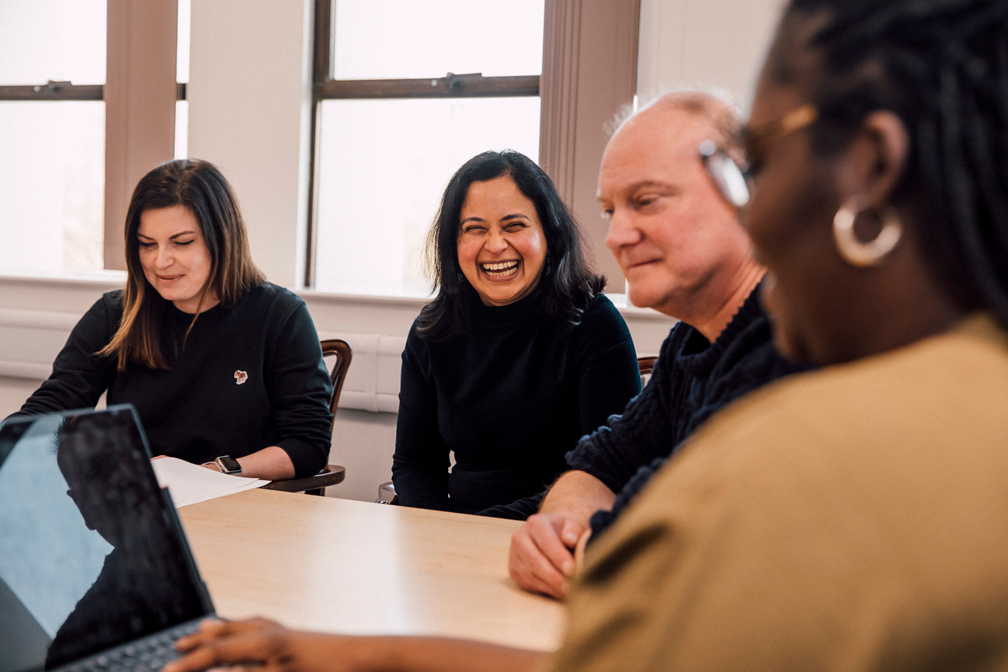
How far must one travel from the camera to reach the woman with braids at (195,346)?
6.53 feet

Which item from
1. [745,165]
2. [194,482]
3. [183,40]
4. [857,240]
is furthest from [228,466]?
[183,40]

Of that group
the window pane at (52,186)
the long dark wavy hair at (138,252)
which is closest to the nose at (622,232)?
the long dark wavy hair at (138,252)

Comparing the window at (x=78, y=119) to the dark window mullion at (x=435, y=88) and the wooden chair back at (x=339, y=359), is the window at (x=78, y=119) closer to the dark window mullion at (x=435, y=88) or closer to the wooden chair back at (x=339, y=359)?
the dark window mullion at (x=435, y=88)

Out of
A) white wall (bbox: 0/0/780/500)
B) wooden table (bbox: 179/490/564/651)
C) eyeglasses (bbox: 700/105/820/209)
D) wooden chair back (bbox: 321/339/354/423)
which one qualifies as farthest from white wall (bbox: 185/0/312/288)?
eyeglasses (bbox: 700/105/820/209)

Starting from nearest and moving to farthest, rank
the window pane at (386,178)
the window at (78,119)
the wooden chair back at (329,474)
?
the wooden chair back at (329,474)
the window pane at (386,178)
the window at (78,119)

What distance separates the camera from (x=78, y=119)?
3.61 metres

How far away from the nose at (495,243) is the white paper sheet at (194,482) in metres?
0.72

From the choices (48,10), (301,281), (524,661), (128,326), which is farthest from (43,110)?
(524,661)

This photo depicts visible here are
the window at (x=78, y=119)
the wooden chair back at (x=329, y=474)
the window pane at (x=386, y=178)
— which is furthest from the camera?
the window at (x=78, y=119)

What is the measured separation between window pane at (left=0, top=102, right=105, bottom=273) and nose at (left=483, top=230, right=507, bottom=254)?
92.3 inches

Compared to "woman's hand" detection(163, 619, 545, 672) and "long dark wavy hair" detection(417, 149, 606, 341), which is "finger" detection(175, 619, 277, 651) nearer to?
"woman's hand" detection(163, 619, 545, 672)

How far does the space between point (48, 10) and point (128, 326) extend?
2.45 m

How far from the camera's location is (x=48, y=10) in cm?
368

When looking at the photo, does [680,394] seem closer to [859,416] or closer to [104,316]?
[859,416]
